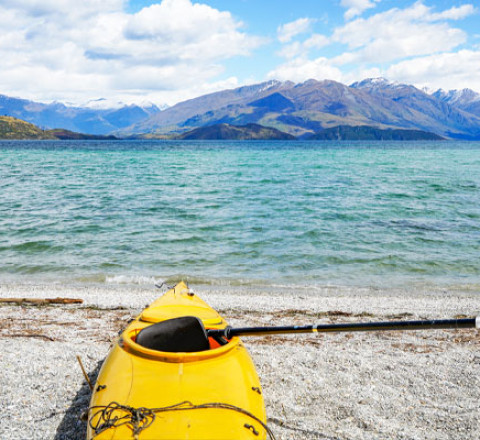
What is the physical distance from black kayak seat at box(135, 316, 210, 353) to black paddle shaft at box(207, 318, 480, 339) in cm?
64

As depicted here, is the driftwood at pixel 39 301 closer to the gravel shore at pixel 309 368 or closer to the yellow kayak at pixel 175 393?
the gravel shore at pixel 309 368

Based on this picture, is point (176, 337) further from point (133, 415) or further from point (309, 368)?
point (309, 368)

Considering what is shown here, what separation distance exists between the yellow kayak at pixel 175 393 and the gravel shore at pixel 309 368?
1.28 meters

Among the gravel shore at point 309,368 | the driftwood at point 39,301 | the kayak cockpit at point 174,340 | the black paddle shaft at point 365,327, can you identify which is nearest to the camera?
the black paddle shaft at point 365,327

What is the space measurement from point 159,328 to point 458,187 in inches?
1577

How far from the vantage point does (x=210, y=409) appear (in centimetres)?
452

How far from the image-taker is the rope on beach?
169 inches

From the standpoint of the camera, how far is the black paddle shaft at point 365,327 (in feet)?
17.4

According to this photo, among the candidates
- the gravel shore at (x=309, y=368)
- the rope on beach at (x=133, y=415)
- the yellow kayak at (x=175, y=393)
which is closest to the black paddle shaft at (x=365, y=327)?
the yellow kayak at (x=175, y=393)

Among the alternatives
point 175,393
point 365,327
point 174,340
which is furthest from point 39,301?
point 365,327

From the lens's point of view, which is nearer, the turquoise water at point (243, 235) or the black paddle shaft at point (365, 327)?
the black paddle shaft at point (365, 327)

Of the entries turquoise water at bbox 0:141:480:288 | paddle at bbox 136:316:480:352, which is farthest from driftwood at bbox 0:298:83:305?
paddle at bbox 136:316:480:352

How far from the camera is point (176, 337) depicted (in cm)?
557

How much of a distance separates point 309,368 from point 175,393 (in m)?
3.65
